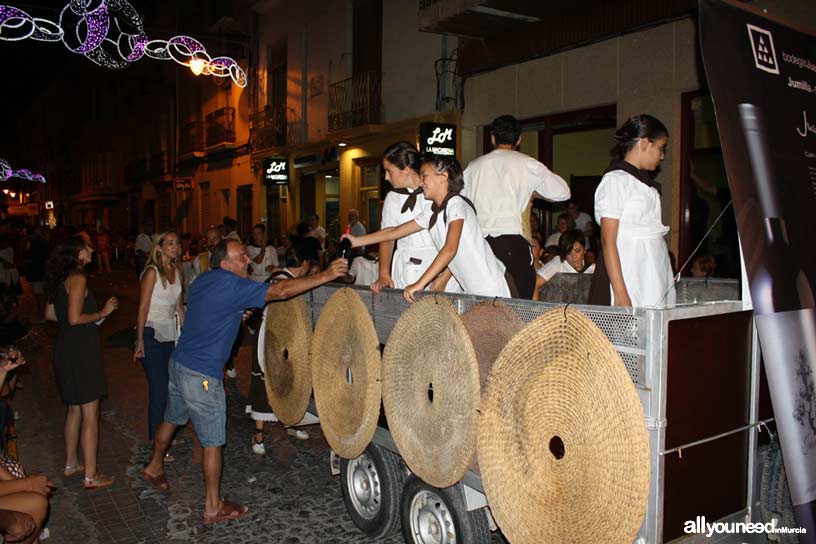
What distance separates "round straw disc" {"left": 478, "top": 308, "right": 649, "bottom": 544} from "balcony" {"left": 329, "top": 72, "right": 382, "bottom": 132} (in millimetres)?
13825

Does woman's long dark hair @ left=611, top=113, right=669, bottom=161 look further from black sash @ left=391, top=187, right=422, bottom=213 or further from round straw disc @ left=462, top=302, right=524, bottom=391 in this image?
black sash @ left=391, top=187, right=422, bottom=213

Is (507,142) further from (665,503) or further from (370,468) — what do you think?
(665,503)

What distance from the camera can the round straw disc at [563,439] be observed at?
252 cm

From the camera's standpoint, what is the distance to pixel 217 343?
15.6 feet

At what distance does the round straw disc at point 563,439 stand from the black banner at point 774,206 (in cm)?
86

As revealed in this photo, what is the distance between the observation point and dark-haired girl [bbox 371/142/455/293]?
4.88 m

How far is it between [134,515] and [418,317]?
2903 mm

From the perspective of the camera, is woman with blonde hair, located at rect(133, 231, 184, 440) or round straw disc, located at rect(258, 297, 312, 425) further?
woman with blonde hair, located at rect(133, 231, 184, 440)

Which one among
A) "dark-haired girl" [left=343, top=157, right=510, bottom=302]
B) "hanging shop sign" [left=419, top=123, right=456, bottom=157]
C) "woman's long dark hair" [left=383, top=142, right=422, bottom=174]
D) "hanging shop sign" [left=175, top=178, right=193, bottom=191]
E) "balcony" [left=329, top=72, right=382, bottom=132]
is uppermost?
"balcony" [left=329, top=72, right=382, bottom=132]

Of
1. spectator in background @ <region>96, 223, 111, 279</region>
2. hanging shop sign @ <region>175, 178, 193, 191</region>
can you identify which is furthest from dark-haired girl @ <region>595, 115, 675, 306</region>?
hanging shop sign @ <region>175, 178, 193, 191</region>

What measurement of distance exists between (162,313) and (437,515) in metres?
3.59

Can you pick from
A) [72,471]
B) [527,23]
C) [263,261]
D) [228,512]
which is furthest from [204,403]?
[527,23]

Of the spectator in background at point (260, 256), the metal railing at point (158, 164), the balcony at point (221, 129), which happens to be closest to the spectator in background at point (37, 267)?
the spectator in background at point (260, 256)

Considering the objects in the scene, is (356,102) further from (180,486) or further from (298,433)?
(180,486)
